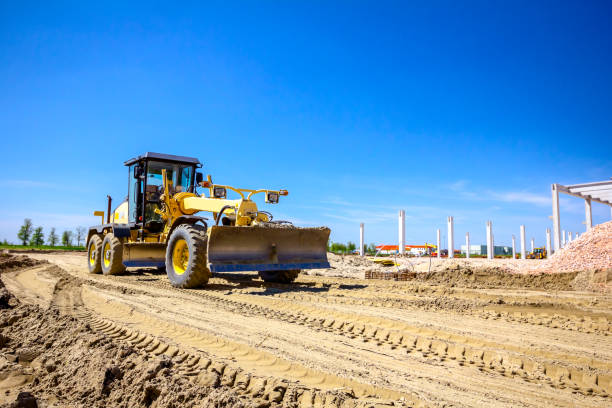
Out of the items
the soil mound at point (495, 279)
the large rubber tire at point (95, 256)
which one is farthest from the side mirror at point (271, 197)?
the large rubber tire at point (95, 256)

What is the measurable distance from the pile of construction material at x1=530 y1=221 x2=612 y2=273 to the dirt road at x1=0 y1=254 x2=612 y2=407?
207 inches

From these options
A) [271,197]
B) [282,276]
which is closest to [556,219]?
[282,276]

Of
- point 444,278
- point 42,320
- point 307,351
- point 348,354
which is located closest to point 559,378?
point 348,354

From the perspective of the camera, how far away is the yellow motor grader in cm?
805

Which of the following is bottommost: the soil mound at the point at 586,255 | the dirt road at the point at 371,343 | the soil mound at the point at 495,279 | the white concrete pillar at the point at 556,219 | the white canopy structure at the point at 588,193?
→ the soil mound at the point at 495,279

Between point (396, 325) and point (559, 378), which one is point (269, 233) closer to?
point (396, 325)

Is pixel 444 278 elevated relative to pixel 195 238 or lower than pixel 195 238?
lower

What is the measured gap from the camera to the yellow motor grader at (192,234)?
317 inches

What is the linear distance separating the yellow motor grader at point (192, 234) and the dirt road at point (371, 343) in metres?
1.11

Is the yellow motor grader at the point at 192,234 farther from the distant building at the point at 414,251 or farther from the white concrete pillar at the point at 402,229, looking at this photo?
the white concrete pillar at the point at 402,229

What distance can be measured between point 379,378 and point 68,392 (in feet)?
7.38

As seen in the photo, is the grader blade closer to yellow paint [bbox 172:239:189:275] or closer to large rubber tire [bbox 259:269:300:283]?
large rubber tire [bbox 259:269:300:283]

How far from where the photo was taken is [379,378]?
122 inches

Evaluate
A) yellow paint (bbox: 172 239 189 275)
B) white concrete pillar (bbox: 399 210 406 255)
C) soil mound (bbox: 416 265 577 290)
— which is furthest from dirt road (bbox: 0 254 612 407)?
white concrete pillar (bbox: 399 210 406 255)
